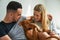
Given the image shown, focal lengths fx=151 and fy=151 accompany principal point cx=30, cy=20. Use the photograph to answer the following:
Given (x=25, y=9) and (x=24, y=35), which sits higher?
(x=25, y=9)

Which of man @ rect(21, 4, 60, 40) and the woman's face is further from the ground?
the woman's face

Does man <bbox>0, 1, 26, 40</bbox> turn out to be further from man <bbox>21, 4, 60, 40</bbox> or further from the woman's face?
the woman's face

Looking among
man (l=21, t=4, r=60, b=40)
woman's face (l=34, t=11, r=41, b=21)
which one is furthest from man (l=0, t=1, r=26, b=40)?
woman's face (l=34, t=11, r=41, b=21)

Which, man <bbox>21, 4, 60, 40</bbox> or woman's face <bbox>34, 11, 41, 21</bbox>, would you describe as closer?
man <bbox>21, 4, 60, 40</bbox>

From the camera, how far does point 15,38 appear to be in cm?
133

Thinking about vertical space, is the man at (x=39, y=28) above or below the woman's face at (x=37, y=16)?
below

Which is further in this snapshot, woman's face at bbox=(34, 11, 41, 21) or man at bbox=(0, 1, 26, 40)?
woman's face at bbox=(34, 11, 41, 21)

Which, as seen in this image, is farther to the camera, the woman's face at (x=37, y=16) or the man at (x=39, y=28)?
the woman's face at (x=37, y=16)

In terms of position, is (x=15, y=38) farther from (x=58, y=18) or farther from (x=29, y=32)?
(x=58, y=18)

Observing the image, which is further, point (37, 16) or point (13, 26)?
point (37, 16)

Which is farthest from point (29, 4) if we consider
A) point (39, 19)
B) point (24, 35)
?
point (24, 35)

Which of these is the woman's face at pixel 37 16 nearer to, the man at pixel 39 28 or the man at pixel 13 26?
the man at pixel 39 28

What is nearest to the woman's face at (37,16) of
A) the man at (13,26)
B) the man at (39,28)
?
the man at (39,28)

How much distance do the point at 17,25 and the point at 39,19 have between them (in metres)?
0.26
